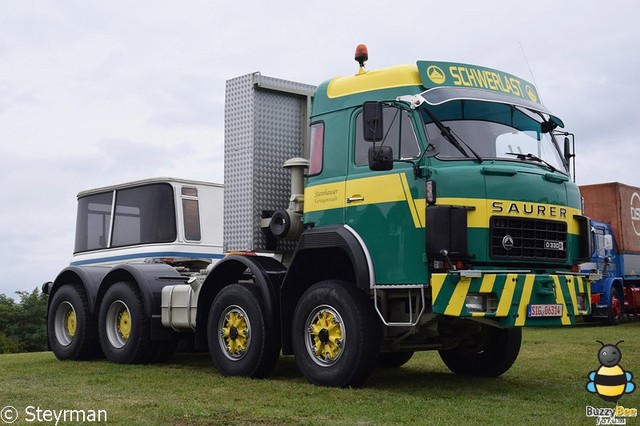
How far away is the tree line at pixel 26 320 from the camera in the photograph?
4847cm

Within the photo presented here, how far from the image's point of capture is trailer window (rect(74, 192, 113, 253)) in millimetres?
14781

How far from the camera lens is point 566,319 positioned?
9.38 metres

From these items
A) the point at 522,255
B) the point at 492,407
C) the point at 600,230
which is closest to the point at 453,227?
the point at 522,255

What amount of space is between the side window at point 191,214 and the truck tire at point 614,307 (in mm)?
12889

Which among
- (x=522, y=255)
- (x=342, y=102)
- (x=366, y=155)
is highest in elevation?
(x=342, y=102)

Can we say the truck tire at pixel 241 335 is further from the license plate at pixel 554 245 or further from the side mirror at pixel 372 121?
the license plate at pixel 554 245

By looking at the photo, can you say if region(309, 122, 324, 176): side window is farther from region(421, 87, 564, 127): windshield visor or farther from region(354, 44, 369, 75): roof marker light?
region(421, 87, 564, 127): windshield visor

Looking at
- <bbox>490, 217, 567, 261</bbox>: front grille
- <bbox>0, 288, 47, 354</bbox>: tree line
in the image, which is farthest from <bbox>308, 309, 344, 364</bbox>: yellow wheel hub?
<bbox>0, 288, 47, 354</bbox>: tree line

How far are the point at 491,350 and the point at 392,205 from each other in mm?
2988

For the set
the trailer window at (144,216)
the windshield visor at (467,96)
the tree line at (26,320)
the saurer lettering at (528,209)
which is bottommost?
the tree line at (26,320)

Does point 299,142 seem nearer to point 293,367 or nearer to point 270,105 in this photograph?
point 270,105

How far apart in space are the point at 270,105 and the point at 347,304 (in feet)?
11.4

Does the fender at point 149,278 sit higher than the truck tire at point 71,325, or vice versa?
the fender at point 149,278

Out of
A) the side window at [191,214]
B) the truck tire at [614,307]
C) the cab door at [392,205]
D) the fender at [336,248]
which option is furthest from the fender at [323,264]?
the truck tire at [614,307]
